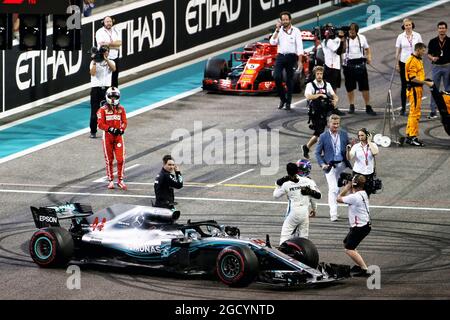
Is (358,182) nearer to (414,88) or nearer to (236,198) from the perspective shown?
(236,198)

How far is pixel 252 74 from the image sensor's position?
33906 mm

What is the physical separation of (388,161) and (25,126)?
8.55m

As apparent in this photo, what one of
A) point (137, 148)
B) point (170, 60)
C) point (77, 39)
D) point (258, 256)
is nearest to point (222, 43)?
point (170, 60)

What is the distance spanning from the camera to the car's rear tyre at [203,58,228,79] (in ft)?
112

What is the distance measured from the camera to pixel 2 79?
104ft

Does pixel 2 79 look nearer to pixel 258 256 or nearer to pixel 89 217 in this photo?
pixel 89 217

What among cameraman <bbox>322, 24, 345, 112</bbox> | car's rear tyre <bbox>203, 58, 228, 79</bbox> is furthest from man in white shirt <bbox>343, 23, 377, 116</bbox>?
car's rear tyre <bbox>203, 58, 228, 79</bbox>

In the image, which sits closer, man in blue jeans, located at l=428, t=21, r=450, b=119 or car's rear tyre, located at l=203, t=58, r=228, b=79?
man in blue jeans, located at l=428, t=21, r=450, b=119

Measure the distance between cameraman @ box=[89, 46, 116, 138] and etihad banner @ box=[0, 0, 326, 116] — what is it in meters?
2.59

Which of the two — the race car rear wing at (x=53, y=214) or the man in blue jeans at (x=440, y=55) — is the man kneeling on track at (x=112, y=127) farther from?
the man in blue jeans at (x=440, y=55)

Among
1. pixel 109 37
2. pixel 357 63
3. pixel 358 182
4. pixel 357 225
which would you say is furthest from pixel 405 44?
pixel 357 225

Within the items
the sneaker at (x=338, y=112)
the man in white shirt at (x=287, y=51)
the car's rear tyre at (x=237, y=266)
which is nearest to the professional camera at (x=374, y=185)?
the car's rear tyre at (x=237, y=266)

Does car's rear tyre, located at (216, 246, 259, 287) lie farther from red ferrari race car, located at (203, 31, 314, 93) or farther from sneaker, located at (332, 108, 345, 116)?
red ferrari race car, located at (203, 31, 314, 93)

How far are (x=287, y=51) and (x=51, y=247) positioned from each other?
1303cm
